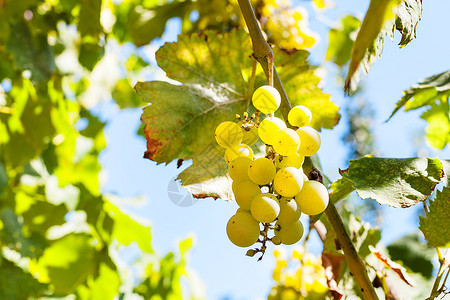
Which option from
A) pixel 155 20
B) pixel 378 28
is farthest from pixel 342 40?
pixel 378 28

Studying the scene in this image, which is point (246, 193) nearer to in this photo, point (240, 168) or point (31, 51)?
point (240, 168)

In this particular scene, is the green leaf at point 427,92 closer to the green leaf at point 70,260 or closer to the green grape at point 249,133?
the green grape at point 249,133

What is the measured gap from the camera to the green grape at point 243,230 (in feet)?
1.17

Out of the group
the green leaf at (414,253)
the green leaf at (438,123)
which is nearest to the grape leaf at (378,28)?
the green leaf at (438,123)

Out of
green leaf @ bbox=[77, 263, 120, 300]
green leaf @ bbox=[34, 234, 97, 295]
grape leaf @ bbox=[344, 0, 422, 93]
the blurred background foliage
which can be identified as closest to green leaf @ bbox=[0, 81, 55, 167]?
the blurred background foliage

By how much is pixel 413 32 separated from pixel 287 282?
566 mm

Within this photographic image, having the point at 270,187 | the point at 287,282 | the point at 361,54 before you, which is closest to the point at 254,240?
the point at 270,187

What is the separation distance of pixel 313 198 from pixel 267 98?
101mm

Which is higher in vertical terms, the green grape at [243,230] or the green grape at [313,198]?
the green grape at [313,198]

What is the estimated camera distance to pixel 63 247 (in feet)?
3.32

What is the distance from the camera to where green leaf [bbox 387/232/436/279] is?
0.72m

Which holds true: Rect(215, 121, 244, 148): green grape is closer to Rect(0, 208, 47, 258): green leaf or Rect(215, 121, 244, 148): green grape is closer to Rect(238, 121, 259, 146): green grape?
Rect(238, 121, 259, 146): green grape

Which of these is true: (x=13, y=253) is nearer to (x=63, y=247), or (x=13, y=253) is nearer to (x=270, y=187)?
(x=63, y=247)

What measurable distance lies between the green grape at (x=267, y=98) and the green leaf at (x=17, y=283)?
0.74 meters
